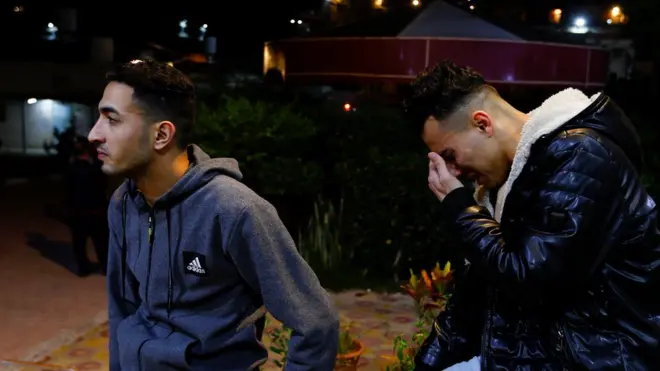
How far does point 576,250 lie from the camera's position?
1.77m

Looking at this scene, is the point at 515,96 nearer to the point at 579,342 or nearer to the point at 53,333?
the point at 53,333

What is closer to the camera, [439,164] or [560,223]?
[560,223]

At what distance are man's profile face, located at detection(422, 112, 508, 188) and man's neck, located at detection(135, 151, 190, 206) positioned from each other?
2.38ft

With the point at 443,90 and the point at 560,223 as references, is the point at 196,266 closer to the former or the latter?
the point at 443,90

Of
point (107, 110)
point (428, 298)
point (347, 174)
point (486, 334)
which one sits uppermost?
point (107, 110)

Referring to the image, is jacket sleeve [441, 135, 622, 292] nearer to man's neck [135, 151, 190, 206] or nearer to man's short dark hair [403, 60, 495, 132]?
man's short dark hair [403, 60, 495, 132]

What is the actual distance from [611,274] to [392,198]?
5.35m

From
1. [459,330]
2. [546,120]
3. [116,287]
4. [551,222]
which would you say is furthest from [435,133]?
[116,287]

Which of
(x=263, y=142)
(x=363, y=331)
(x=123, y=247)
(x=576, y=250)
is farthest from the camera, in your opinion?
(x=263, y=142)

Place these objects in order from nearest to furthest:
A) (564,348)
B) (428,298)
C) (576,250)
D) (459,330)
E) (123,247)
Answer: (576,250)
(564,348)
(123,247)
(459,330)
(428,298)

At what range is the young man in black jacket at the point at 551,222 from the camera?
180 cm

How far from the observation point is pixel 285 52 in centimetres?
827

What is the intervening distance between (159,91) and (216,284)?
1.85 ft

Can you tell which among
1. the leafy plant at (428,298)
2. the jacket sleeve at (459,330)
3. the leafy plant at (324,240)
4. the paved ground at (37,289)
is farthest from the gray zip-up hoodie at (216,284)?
the leafy plant at (324,240)
